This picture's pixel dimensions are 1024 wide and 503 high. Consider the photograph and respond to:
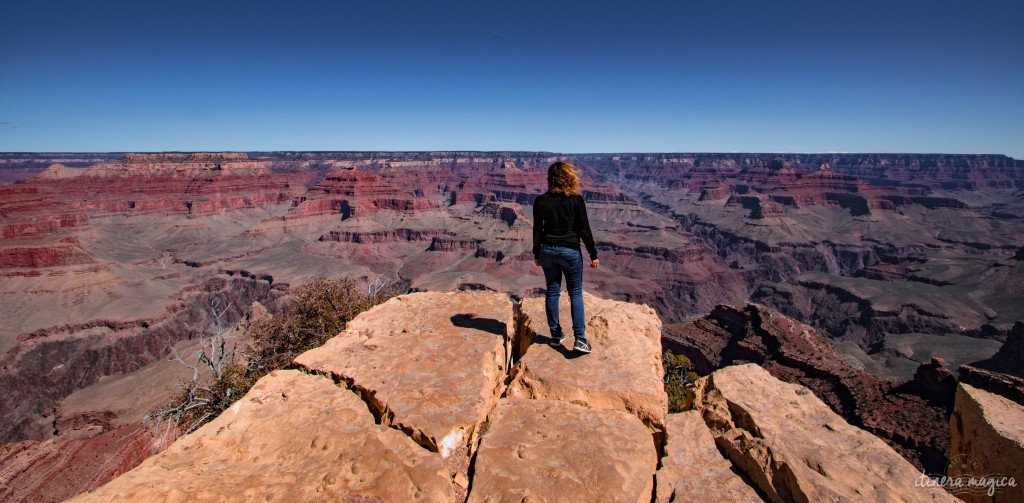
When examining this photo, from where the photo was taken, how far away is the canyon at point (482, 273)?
28031 mm

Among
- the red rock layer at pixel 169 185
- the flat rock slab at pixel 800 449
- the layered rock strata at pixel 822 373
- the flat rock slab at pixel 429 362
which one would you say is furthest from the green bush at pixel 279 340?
the red rock layer at pixel 169 185

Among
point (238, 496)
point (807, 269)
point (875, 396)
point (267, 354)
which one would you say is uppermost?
point (238, 496)

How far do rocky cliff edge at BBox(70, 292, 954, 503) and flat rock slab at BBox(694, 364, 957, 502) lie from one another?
2 centimetres

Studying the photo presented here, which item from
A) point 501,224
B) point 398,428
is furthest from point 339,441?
point 501,224

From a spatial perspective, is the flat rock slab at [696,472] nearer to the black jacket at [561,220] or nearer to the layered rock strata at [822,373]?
the black jacket at [561,220]

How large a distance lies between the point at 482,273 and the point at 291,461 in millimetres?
73426

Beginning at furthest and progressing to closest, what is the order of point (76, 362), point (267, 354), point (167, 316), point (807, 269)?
1. point (807, 269)
2. point (167, 316)
3. point (76, 362)
4. point (267, 354)

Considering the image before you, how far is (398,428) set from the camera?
14.7 ft

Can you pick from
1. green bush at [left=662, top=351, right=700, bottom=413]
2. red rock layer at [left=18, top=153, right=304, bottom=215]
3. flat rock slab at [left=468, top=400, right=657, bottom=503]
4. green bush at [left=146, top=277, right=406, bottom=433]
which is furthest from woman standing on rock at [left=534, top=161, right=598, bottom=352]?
red rock layer at [left=18, top=153, right=304, bottom=215]

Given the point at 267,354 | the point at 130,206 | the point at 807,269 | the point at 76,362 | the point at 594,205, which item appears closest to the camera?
the point at 267,354

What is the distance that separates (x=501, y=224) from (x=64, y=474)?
310ft

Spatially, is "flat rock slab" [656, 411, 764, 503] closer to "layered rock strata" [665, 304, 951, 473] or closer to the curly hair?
the curly hair

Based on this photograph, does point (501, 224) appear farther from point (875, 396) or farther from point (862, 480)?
point (862, 480)

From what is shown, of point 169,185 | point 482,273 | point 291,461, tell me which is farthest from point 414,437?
point 169,185
